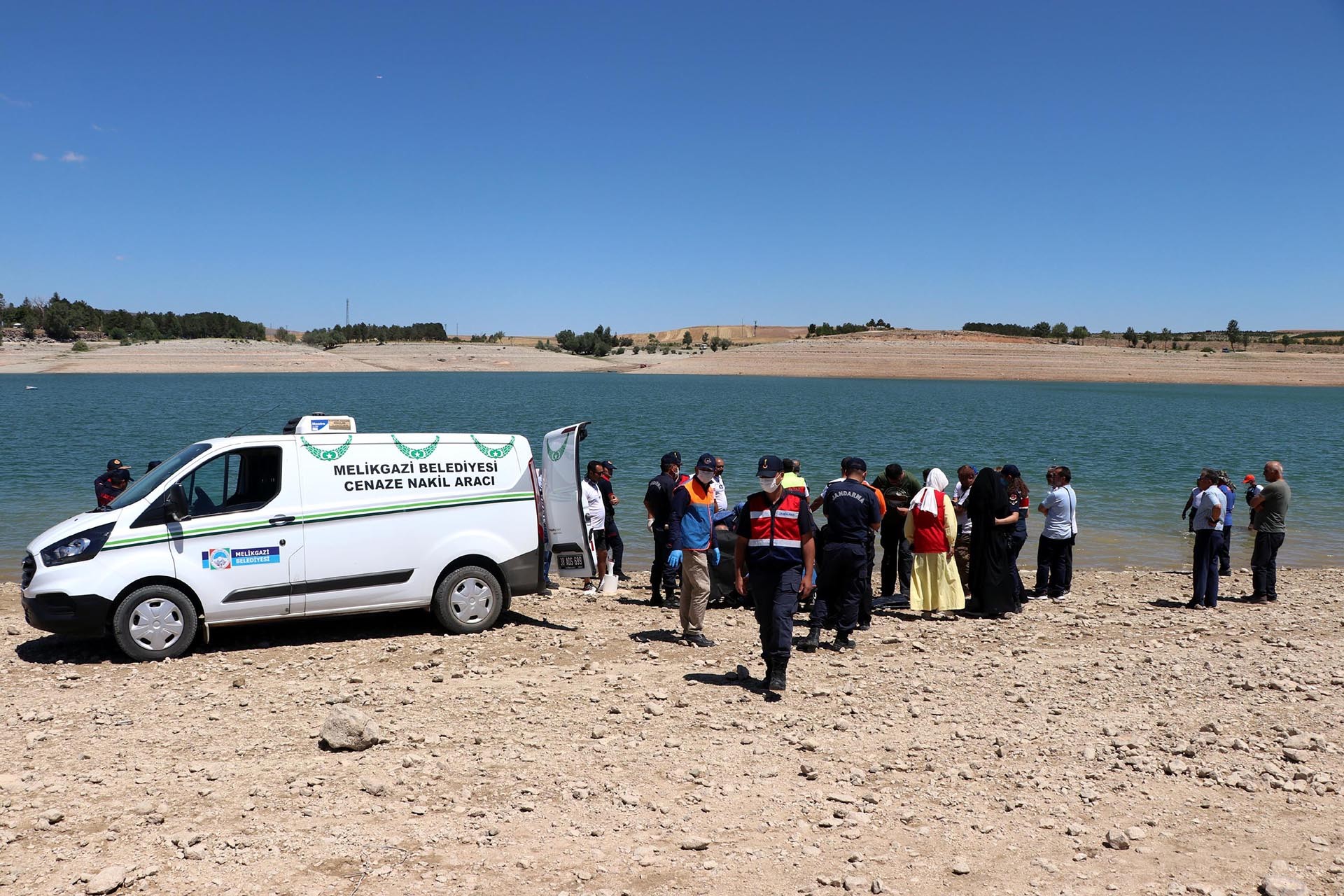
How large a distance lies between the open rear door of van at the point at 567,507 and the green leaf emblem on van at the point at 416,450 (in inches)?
49.2

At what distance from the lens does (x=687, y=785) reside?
229 inches

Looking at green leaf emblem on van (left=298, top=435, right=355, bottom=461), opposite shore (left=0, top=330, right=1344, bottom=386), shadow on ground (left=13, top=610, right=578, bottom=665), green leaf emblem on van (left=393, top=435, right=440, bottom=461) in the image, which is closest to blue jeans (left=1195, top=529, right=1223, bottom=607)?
shadow on ground (left=13, top=610, right=578, bottom=665)

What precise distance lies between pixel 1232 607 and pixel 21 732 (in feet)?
43.0

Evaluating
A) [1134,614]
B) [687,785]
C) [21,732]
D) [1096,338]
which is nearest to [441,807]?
[687,785]

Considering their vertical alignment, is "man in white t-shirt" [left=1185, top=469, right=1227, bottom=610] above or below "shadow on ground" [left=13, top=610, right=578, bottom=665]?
above

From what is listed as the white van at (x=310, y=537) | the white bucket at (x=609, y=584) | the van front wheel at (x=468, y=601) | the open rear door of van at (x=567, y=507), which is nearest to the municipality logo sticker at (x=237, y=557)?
the white van at (x=310, y=537)

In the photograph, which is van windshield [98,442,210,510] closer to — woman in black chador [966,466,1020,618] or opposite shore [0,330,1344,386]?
woman in black chador [966,466,1020,618]

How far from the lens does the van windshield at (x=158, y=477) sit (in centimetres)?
857

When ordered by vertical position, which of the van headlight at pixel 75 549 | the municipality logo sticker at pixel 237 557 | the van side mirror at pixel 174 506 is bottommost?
Answer: the municipality logo sticker at pixel 237 557

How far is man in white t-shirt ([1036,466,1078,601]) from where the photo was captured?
11836 mm

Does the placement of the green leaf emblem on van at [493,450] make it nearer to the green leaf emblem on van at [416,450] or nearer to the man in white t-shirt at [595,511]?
the green leaf emblem on van at [416,450]

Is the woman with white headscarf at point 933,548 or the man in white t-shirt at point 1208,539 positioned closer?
the woman with white headscarf at point 933,548

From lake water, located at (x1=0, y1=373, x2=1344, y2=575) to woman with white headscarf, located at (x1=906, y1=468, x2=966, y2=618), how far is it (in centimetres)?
596

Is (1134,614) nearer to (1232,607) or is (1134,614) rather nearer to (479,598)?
(1232,607)
